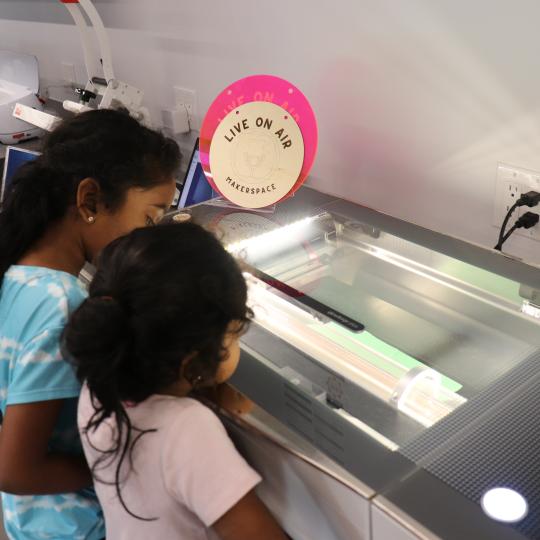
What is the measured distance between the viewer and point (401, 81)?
4.31 feet

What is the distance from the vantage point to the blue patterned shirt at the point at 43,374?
2.89 feet

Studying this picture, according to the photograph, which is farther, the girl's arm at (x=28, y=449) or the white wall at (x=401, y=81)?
the white wall at (x=401, y=81)

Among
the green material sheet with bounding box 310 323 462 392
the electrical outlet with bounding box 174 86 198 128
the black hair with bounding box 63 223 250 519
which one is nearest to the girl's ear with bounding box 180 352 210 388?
the black hair with bounding box 63 223 250 519

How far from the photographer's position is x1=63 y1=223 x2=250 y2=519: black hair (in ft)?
2.31

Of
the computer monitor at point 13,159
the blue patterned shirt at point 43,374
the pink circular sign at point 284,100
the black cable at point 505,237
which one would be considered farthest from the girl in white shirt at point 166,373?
the computer monitor at point 13,159

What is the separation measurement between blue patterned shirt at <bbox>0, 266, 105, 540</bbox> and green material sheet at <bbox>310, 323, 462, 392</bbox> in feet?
1.35

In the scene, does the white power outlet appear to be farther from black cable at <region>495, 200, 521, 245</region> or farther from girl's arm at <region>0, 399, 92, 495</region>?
girl's arm at <region>0, 399, 92, 495</region>

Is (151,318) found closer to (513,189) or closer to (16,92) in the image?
(513,189)

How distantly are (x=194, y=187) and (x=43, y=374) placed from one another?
887 millimetres

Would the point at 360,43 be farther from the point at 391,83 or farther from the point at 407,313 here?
the point at 407,313

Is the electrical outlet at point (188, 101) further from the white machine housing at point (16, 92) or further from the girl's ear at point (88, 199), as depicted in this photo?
the girl's ear at point (88, 199)

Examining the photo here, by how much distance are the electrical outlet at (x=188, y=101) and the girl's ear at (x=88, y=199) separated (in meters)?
1.02

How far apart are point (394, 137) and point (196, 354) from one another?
2.79 feet

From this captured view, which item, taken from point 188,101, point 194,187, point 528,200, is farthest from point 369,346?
point 188,101
